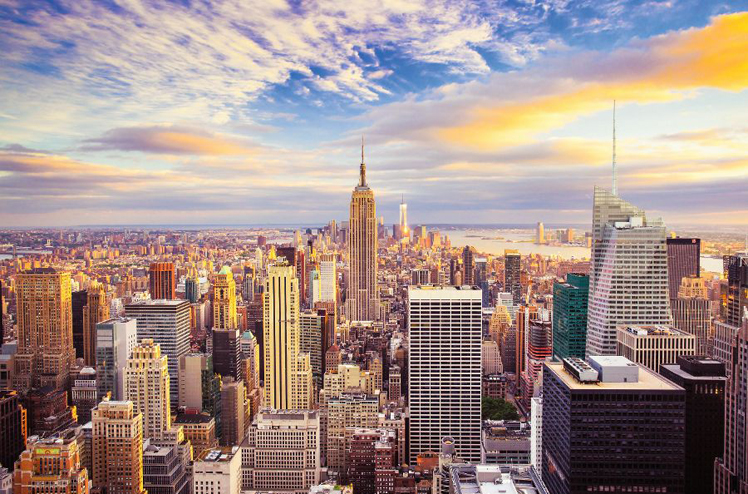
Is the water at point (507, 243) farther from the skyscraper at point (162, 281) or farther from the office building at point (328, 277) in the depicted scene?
the skyscraper at point (162, 281)

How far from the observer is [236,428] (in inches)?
819

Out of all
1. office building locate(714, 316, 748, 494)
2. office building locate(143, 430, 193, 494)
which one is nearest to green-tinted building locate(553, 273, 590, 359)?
office building locate(714, 316, 748, 494)

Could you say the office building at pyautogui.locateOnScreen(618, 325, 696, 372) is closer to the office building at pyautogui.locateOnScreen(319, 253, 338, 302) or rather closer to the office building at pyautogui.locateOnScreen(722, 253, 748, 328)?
the office building at pyautogui.locateOnScreen(722, 253, 748, 328)

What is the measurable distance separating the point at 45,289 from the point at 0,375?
2.85m

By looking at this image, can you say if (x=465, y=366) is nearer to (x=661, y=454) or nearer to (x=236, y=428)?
(x=236, y=428)

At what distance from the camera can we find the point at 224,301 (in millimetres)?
29438

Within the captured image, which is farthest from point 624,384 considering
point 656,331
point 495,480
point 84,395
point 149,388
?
point 84,395

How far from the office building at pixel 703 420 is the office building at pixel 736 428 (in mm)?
512

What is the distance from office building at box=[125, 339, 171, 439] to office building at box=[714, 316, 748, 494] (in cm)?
1354

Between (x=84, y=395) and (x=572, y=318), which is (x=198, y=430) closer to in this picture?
(x=84, y=395)

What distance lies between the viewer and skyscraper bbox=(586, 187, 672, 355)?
55.2 feet

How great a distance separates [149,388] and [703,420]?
13883mm

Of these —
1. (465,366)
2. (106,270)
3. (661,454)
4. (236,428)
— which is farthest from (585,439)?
(106,270)

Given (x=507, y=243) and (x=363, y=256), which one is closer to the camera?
(x=507, y=243)
